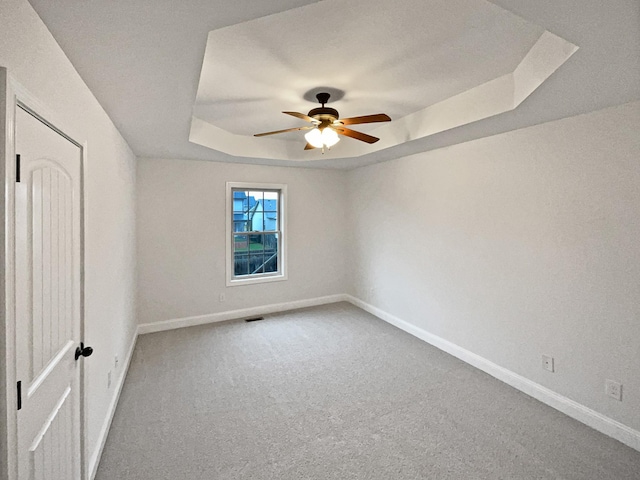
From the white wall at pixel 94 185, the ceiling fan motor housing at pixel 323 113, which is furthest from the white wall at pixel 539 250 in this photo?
the white wall at pixel 94 185

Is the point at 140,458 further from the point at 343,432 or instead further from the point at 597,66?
the point at 597,66

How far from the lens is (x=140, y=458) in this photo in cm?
205

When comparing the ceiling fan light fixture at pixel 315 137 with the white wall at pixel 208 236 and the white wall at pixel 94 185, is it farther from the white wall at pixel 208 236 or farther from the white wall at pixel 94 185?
the white wall at pixel 208 236

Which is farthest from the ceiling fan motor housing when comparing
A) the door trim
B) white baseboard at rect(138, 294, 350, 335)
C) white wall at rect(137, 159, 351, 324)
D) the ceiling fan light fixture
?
white baseboard at rect(138, 294, 350, 335)

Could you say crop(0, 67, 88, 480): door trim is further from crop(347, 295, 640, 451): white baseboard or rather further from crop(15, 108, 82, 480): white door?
crop(347, 295, 640, 451): white baseboard

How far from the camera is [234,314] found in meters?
4.82

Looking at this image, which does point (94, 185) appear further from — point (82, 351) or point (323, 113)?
point (323, 113)

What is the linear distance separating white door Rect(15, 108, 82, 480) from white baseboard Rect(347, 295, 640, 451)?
3257mm

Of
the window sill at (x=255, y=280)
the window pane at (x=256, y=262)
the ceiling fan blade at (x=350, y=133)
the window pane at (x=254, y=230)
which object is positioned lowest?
the window sill at (x=255, y=280)

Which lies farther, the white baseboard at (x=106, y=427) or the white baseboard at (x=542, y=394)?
the white baseboard at (x=542, y=394)

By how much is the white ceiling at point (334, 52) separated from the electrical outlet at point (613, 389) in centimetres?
193

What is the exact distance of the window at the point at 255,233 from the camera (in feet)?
15.9

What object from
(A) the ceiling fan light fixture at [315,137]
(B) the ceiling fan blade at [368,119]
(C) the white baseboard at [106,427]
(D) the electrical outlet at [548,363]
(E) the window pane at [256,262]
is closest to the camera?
(C) the white baseboard at [106,427]

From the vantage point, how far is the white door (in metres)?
1.11
